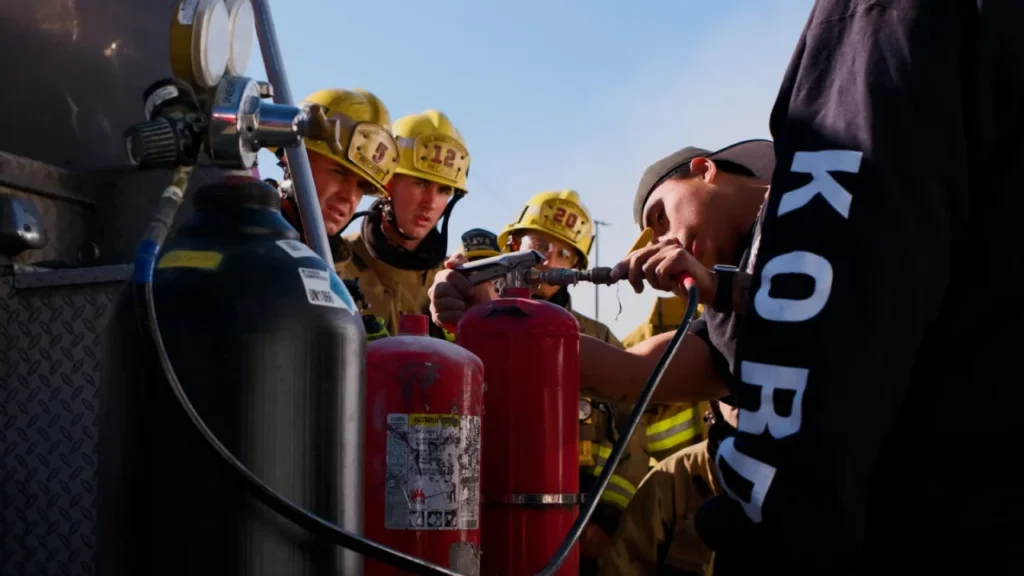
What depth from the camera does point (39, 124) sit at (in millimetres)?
2104

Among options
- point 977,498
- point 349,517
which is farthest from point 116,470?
point 977,498

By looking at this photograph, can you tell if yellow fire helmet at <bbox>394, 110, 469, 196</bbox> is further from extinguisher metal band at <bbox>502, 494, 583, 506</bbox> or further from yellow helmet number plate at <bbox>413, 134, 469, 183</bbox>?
extinguisher metal band at <bbox>502, 494, 583, 506</bbox>

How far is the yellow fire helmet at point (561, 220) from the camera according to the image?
27.7 feet

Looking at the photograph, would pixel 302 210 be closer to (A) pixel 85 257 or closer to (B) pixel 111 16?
(A) pixel 85 257

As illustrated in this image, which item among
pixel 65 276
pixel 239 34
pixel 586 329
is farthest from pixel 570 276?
pixel 586 329

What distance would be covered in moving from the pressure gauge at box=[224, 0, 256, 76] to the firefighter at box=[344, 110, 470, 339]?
3803 mm

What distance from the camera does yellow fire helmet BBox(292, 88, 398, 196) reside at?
177 inches

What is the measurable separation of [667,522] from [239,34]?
11.4 ft

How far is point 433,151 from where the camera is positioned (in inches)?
258

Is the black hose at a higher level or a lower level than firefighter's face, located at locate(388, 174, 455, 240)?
lower

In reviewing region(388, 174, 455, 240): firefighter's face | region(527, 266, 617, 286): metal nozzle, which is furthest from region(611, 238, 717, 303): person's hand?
region(388, 174, 455, 240): firefighter's face

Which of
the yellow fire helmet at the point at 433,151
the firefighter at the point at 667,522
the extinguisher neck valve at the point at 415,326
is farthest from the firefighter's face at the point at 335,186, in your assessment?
the extinguisher neck valve at the point at 415,326

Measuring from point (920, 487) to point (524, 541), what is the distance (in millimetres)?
629

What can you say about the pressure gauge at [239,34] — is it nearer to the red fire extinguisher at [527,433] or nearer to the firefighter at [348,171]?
the red fire extinguisher at [527,433]
